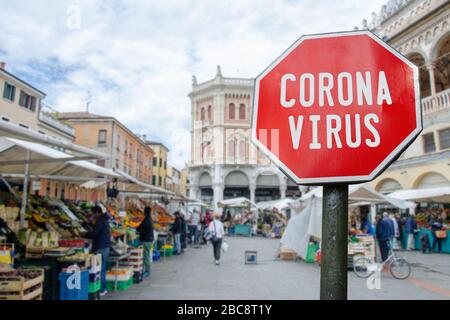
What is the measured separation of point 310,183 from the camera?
1311 millimetres

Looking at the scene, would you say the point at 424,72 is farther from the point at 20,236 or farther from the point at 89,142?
the point at 89,142

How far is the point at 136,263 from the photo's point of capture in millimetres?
8398

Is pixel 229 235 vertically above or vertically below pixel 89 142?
below

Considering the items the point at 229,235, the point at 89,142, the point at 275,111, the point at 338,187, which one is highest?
the point at 89,142

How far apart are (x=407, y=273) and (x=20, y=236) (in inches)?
362

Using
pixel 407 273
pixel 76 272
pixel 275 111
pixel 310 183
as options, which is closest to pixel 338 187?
pixel 310 183

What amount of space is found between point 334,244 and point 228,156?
134 feet

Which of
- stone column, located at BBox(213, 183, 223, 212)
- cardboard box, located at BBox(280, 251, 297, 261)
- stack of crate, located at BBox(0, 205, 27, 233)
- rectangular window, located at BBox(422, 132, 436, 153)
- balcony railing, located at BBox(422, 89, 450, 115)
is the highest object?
balcony railing, located at BBox(422, 89, 450, 115)

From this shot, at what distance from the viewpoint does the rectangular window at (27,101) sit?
23434 millimetres

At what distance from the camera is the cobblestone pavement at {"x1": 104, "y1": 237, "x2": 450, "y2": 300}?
7.11m

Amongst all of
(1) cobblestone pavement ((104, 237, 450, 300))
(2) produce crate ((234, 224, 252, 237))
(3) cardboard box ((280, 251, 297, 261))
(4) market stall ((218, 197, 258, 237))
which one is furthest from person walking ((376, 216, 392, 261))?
(2) produce crate ((234, 224, 252, 237))

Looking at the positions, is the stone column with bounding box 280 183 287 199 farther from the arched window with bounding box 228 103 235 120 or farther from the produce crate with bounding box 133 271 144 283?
the produce crate with bounding box 133 271 144 283

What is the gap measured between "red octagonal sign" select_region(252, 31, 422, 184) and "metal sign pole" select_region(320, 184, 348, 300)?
0.07m

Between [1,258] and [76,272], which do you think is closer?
[1,258]
